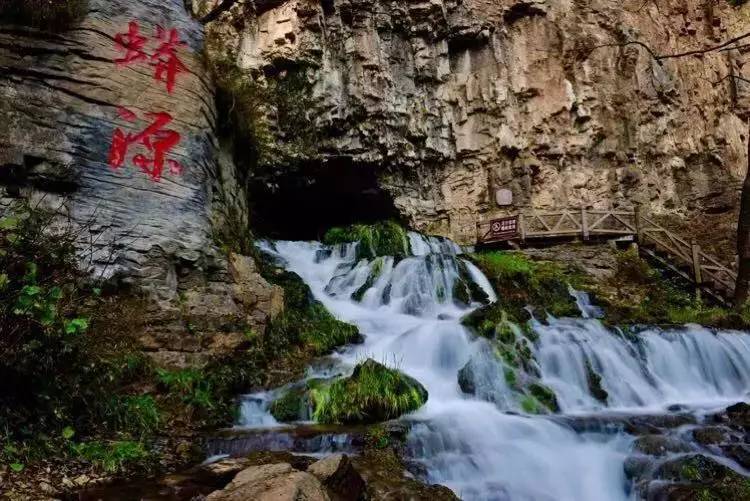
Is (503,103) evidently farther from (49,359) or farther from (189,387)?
(49,359)

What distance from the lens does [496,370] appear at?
7164mm

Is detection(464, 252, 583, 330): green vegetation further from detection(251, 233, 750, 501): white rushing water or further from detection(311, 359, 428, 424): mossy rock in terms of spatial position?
detection(311, 359, 428, 424): mossy rock

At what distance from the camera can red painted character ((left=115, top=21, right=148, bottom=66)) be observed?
6277 mm

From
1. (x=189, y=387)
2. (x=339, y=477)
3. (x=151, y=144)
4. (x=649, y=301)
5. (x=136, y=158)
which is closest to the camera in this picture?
(x=339, y=477)

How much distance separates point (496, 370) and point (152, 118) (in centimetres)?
550

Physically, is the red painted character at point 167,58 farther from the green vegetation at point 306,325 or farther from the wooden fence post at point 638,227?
the wooden fence post at point 638,227

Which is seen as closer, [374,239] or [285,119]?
[374,239]

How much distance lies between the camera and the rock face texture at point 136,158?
543cm

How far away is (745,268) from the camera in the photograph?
10.2m

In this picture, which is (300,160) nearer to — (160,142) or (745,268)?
(160,142)

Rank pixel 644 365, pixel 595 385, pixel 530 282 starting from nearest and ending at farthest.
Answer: pixel 595 385
pixel 644 365
pixel 530 282

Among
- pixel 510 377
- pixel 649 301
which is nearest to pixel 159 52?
pixel 510 377

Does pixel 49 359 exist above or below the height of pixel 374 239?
below

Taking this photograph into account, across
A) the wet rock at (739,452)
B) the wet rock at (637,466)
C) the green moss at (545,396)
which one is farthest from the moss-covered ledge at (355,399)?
the wet rock at (739,452)
